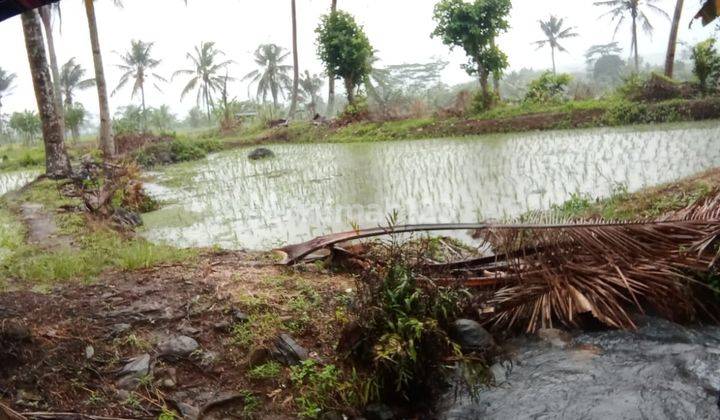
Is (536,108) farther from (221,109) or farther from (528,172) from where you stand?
(221,109)

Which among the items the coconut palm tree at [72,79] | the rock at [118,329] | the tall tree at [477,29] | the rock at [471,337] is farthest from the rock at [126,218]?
the coconut palm tree at [72,79]

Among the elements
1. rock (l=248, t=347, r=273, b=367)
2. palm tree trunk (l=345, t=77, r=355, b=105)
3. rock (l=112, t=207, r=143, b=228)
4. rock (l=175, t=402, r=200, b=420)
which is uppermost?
palm tree trunk (l=345, t=77, r=355, b=105)

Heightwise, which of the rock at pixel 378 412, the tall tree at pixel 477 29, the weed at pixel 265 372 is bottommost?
the rock at pixel 378 412

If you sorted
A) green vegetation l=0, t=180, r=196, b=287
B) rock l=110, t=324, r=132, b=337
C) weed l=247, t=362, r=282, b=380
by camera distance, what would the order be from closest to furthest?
weed l=247, t=362, r=282, b=380, rock l=110, t=324, r=132, b=337, green vegetation l=0, t=180, r=196, b=287

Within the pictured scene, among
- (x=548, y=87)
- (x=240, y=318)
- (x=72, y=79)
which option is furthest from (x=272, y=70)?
(x=240, y=318)

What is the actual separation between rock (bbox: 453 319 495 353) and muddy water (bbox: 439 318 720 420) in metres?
0.15

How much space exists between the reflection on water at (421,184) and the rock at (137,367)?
2.50 meters

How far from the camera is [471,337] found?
10.5 feet

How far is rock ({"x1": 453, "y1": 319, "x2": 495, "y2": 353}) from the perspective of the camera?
3174 millimetres

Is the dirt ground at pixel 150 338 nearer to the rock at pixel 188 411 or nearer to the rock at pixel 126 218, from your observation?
the rock at pixel 188 411

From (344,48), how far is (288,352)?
1738cm

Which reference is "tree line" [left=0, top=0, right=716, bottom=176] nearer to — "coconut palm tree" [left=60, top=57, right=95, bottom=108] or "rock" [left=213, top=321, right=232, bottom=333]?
"coconut palm tree" [left=60, top=57, right=95, bottom=108]

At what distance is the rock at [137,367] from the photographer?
291cm

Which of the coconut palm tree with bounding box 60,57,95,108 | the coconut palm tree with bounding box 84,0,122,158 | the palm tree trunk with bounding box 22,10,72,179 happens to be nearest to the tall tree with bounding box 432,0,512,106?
the coconut palm tree with bounding box 84,0,122,158
